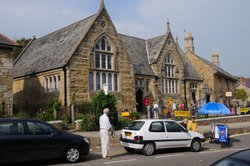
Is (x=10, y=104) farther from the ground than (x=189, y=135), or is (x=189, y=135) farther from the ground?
(x=10, y=104)

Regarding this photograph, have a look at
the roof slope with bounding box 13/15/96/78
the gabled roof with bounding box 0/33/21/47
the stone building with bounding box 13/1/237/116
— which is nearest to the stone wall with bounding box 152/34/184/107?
the stone building with bounding box 13/1/237/116

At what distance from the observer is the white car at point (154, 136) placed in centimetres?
1320

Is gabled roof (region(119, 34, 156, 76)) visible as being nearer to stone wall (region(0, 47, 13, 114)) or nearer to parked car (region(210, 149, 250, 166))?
stone wall (region(0, 47, 13, 114))

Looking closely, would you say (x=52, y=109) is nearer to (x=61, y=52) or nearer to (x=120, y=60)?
(x=61, y=52)

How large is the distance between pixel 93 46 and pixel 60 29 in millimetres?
7505

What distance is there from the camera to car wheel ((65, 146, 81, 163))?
1122cm

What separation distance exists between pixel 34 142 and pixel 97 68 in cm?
1619

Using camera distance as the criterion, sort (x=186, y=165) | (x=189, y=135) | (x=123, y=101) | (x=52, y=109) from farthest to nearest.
Result: (x=123, y=101)
(x=52, y=109)
(x=189, y=135)
(x=186, y=165)

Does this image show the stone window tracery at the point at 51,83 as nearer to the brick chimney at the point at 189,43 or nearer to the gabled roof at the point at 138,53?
the gabled roof at the point at 138,53

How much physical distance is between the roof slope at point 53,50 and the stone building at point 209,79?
60.3 feet

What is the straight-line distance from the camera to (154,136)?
13.4 metres

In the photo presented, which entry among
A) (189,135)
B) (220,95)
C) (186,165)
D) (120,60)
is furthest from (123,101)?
(220,95)

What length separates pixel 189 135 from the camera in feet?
47.5

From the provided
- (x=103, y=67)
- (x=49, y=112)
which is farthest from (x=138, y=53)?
(x=49, y=112)
